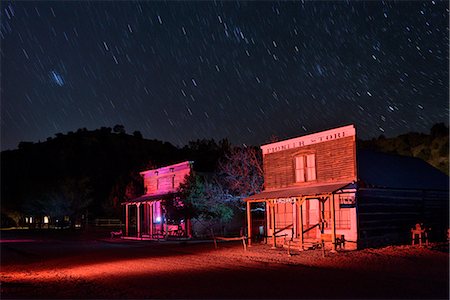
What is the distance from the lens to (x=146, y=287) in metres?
13.2

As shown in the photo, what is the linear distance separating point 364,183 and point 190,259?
8.86 m

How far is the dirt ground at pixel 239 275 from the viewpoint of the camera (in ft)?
40.0

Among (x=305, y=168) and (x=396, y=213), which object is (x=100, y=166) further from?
(x=396, y=213)

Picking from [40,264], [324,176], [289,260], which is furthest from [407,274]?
[40,264]

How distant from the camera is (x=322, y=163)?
25.4 metres

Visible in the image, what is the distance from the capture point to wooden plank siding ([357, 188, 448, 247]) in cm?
2364

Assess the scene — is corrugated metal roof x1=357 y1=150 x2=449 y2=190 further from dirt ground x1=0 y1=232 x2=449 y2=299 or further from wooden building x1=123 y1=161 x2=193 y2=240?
wooden building x1=123 y1=161 x2=193 y2=240

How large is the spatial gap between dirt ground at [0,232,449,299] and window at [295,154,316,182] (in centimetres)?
463

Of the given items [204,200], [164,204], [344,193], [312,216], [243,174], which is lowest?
[312,216]

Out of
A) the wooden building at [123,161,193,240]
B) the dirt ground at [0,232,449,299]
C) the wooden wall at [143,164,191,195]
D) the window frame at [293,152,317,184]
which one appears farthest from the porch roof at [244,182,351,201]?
the wooden wall at [143,164,191,195]

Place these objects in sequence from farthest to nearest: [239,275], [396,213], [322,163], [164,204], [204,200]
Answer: [164,204]
[204,200]
[322,163]
[396,213]
[239,275]

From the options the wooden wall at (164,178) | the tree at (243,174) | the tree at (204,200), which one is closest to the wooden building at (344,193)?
the tree at (204,200)

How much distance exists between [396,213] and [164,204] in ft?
53.2

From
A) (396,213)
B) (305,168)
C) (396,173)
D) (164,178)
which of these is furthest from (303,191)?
(164,178)
